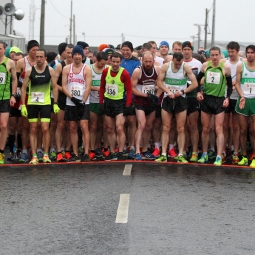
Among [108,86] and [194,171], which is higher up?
[108,86]

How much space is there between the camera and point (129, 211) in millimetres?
8336

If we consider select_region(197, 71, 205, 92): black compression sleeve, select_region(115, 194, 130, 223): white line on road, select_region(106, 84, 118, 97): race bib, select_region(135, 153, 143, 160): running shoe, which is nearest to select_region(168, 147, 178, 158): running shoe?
select_region(135, 153, 143, 160): running shoe

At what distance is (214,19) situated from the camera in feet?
211

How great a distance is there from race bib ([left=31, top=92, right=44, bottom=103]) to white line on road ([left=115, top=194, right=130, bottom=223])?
4.64 m

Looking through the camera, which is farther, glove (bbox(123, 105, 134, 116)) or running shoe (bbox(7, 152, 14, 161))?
running shoe (bbox(7, 152, 14, 161))

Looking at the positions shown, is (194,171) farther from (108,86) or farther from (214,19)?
(214,19)

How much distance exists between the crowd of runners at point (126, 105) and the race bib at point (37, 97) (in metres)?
0.02

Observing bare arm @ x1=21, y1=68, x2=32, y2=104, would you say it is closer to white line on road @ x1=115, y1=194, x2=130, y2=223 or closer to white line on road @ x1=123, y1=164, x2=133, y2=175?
white line on road @ x1=123, y1=164, x2=133, y2=175

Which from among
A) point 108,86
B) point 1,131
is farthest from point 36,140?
point 108,86

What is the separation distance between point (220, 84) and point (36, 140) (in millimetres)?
3571

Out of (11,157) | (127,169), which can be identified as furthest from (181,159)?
(11,157)

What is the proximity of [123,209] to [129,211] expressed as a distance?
12 centimetres

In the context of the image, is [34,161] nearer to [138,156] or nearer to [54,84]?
[54,84]

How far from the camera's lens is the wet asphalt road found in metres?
6.84
